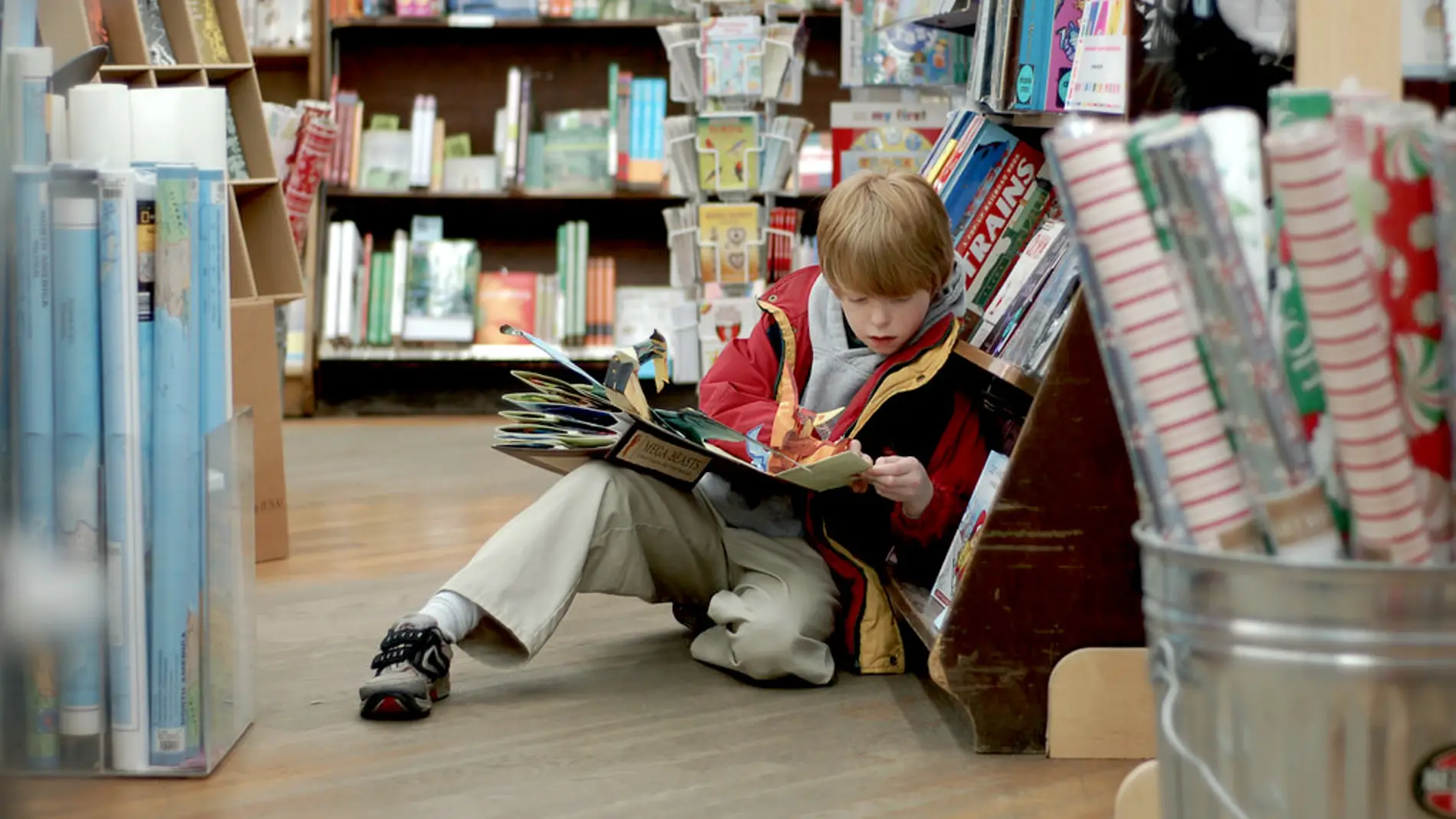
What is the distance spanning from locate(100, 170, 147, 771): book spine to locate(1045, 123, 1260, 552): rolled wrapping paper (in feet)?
3.08

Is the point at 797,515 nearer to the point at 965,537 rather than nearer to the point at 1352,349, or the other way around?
the point at 965,537

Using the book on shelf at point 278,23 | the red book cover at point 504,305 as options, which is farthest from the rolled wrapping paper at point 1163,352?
the book on shelf at point 278,23

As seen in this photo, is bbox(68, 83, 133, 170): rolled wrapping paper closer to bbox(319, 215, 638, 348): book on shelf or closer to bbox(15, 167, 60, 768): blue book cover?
bbox(15, 167, 60, 768): blue book cover

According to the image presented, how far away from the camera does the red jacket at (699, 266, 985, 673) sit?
6.33ft

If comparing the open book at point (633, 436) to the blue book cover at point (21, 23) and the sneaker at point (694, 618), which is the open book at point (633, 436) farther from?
the blue book cover at point (21, 23)

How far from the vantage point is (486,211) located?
586cm

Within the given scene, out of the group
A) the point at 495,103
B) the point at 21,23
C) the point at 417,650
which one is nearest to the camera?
the point at 21,23

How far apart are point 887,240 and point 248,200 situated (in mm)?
1752

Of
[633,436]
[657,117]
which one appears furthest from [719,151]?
[633,436]

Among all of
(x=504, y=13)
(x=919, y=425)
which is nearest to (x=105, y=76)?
(x=919, y=425)

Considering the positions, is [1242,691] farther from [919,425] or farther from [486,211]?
[486,211]

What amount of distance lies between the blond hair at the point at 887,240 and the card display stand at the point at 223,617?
0.72 meters

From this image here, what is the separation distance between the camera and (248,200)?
10.2ft

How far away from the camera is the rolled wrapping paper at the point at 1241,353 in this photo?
846 millimetres
